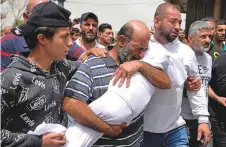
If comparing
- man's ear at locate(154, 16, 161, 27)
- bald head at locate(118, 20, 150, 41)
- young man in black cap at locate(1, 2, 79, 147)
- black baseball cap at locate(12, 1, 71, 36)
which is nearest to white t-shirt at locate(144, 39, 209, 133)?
man's ear at locate(154, 16, 161, 27)

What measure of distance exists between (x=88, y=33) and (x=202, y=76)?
4.76 ft

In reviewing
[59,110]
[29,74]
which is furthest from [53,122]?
[29,74]

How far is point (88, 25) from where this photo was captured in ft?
16.0

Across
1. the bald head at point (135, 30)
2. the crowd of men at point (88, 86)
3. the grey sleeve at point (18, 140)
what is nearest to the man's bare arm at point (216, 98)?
the crowd of men at point (88, 86)

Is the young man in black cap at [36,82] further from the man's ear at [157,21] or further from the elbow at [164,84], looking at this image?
the man's ear at [157,21]

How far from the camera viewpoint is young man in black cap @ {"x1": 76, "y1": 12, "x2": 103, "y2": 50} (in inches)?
183

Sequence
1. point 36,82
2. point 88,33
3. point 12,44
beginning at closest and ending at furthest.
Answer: point 36,82 → point 12,44 → point 88,33

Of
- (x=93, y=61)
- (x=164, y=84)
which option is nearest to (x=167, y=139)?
(x=164, y=84)

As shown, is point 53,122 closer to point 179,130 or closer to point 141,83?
point 141,83

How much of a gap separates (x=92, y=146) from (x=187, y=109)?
6.15 ft

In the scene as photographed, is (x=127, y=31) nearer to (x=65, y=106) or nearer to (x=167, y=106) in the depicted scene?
(x=65, y=106)

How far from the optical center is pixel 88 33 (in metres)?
4.68

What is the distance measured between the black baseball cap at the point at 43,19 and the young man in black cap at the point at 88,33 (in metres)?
2.37

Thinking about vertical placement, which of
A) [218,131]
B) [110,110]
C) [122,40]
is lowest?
[218,131]
